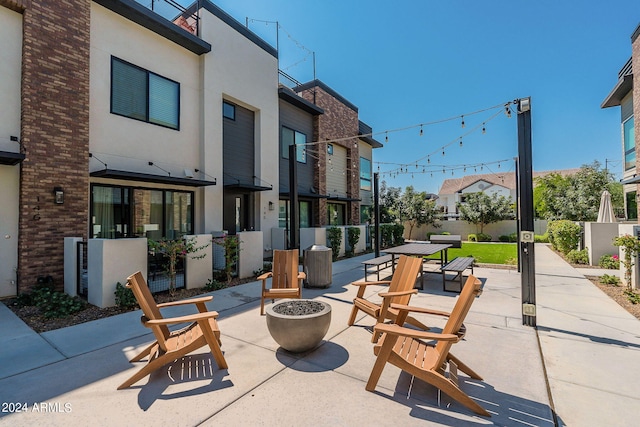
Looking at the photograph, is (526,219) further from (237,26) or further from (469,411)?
(237,26)

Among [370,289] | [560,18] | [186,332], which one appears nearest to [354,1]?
[560,18]

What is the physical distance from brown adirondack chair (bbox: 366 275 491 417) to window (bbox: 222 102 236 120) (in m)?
9.72

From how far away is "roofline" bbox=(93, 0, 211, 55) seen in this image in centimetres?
733

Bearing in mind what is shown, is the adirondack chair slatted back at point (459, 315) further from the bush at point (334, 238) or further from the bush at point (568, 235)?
the bush at point (568, 235)

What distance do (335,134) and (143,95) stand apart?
31.4 feet

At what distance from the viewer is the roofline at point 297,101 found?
12.3 m

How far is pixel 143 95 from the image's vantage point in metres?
8.03

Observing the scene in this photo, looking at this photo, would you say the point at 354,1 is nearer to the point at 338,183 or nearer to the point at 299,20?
the point at 299,20

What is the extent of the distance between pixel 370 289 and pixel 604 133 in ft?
65.9

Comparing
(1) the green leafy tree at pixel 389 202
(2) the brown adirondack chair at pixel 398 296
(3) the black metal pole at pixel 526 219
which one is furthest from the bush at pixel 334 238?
(1) the green leafy tree at pixel 389 202

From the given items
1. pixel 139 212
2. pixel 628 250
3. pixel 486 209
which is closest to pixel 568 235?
pixel 628 250

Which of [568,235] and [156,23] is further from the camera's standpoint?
[568,235]

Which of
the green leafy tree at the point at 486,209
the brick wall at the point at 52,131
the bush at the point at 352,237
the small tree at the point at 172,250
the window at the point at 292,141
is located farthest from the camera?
the green leafy tree at the point at 486,209

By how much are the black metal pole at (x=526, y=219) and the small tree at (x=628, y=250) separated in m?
3.56
